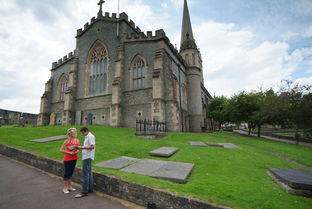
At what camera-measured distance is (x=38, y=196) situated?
4.01 meters

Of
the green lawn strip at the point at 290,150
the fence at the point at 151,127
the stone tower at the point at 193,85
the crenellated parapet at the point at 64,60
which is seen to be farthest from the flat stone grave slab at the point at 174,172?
the crenellated parapet at the point at 64,60

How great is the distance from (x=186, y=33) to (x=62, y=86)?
88.0 ft

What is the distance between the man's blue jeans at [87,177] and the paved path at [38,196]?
0.18 meters

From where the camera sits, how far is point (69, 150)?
429 cm

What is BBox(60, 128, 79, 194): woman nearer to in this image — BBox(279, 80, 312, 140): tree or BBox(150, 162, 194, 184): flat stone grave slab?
BBox(150, 162, 194, 184): flat stone grave slab

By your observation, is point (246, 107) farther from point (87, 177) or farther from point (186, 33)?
point (87, 177)

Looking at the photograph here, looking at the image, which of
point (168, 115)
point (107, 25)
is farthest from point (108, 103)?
point (107, 25)

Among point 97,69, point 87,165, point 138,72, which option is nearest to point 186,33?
point 138,72

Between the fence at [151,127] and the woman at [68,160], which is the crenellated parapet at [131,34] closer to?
the fence at [151,127]

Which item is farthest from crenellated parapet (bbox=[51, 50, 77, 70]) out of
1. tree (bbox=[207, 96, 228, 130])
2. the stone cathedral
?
tree (bbox=[207, 96, 228, 130])

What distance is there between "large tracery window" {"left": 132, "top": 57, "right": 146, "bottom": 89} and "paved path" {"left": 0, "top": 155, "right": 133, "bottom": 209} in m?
→ 15.4

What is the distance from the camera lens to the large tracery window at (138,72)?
20.0m

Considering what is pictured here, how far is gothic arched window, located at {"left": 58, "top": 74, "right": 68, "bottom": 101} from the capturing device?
26.5m

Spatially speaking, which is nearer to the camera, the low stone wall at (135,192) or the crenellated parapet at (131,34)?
the low stone wall at (135,192)
